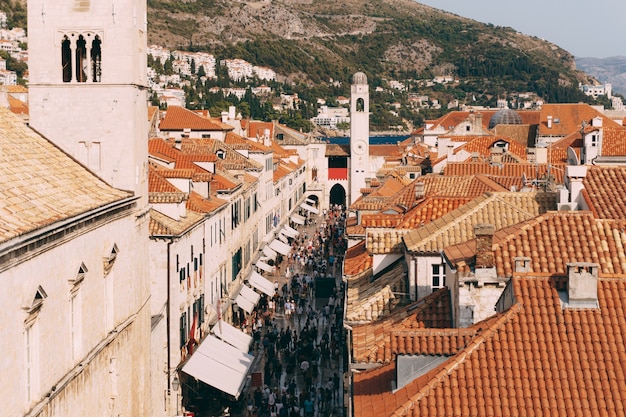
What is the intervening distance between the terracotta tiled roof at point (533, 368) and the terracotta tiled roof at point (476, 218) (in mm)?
7769

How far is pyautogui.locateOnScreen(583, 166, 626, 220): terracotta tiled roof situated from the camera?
24047 mm

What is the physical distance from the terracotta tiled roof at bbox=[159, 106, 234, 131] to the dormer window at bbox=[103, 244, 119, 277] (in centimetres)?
5624

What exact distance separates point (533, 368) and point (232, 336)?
29824 millimetres

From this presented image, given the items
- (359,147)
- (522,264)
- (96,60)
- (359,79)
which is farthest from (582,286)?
(359,79)

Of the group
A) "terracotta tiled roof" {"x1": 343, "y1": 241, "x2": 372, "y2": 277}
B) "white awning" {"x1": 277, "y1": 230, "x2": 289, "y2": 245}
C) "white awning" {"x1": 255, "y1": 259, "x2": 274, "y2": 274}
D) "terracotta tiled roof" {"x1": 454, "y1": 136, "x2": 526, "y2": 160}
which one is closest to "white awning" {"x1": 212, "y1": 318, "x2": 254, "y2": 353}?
"terracotta tiled roof" {"x1": 343, "y1": 241, "x2": 372, "y2": 277}

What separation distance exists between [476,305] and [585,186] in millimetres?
8012

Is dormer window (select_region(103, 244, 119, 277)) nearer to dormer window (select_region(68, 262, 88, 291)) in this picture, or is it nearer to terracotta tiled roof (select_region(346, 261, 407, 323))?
dormer window (select_region(68, 262, 88, 291))

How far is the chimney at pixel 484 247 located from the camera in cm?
1881

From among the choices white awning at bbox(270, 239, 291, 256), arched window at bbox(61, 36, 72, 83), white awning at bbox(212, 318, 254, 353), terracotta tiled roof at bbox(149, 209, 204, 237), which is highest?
arched window at bbox(61, 36, 72, 83)

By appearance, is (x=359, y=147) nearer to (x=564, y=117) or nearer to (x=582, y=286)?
(x=564, y=117)

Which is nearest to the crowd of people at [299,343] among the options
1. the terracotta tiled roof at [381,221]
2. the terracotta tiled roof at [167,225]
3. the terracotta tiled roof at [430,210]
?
the terracotta tiled roof at [167,225]

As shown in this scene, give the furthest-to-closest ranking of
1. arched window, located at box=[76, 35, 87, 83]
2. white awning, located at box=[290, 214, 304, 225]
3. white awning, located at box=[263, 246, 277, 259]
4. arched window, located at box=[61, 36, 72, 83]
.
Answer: white awning, located at box=[290, 214, 304, 225] < white awning, located at box=[263, 246, 277, 259] < arched window, located at box=[76, 35, 87, 83] < arched window, located at box=[61, 36, 72, 83]

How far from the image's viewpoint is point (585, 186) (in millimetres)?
25938

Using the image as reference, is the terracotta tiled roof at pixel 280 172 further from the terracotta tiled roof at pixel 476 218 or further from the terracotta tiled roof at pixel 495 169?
the terracotta tiled roof at pixel 476 218
